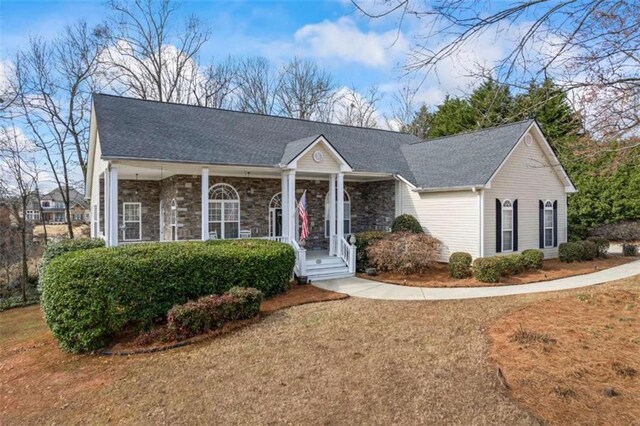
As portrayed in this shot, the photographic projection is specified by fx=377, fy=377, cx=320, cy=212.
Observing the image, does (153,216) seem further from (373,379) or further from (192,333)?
(373,379)

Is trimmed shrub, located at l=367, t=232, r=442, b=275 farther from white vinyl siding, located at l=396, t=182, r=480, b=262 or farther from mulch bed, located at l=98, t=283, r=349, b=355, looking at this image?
mulch bed, located at l=98, t=283, r=349, b=355

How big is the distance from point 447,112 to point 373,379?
26.4m

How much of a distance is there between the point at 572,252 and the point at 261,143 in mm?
13272

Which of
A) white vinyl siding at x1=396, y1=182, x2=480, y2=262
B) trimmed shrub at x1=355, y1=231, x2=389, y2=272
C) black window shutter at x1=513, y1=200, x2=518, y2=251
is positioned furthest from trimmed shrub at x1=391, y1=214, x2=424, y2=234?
black window shutter at x1=513, y1=200, x2=518, y2=251

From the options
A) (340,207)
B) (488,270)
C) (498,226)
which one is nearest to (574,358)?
(488,270)

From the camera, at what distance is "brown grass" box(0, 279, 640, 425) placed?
4680 mm

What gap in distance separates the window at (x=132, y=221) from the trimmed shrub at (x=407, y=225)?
10769 mm

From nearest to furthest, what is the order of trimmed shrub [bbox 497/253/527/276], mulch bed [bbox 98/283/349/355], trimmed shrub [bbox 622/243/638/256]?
mulch bed [bbox 98/283/349/355] < trimmed shrub [bbox 497/253/527/276] < trimmed shrub [bbox 622/243/638/256]

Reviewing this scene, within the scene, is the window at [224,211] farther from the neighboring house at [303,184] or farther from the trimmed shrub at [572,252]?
the trimmed shrub at [572,252]

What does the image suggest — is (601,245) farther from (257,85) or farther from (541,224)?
(257,85)

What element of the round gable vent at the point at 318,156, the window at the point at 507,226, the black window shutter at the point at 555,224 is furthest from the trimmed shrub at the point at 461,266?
→ the black window shutter at the point at 555,224

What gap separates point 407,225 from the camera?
15156mm

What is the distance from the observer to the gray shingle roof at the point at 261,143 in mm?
12500

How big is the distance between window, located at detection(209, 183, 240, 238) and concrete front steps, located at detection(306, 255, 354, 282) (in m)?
3.42
